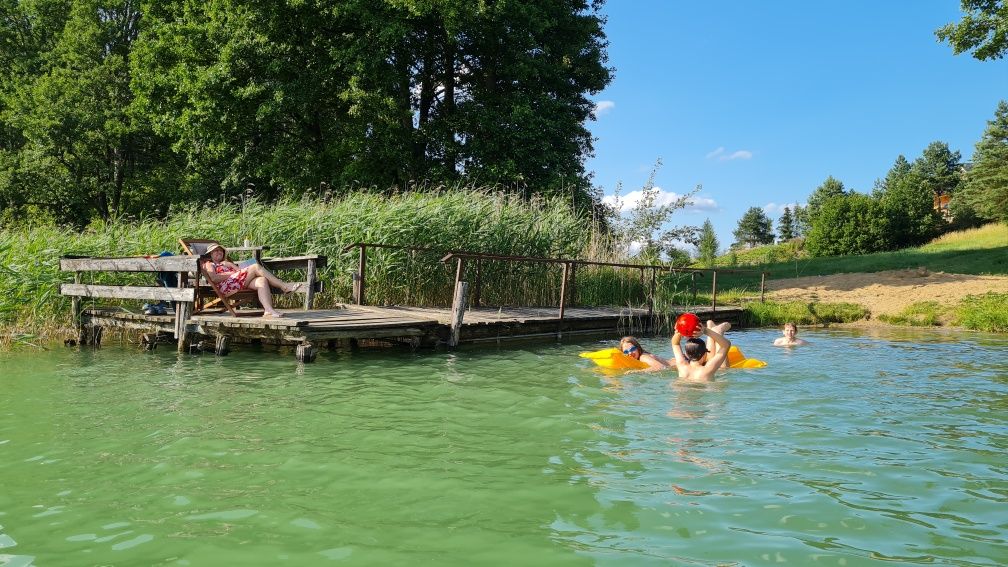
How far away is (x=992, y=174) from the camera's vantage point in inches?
1662

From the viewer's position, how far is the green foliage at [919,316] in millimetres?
17797

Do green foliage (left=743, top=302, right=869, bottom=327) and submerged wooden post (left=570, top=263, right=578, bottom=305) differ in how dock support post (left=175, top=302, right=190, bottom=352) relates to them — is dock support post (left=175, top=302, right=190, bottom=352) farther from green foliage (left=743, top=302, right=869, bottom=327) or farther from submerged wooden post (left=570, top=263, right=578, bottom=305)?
green foliage (left=743, top=302, right=869, bottom=327)

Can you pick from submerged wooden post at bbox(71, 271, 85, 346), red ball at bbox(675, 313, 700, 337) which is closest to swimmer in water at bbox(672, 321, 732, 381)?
red ball at bbox(675, 313, 700, 337)

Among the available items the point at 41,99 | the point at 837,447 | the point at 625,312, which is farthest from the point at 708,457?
the point at 41,99

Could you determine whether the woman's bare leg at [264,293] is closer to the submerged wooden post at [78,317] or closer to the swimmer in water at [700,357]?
the submerged wooden post at [78,317]

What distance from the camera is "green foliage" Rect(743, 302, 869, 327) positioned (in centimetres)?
1855

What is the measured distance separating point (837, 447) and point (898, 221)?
143 ft

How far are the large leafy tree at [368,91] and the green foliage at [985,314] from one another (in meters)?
10.6

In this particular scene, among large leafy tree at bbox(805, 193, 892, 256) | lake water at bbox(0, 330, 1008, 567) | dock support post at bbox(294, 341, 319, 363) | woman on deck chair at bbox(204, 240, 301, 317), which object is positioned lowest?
lake water at bbox(0, 330, 1008, 567)

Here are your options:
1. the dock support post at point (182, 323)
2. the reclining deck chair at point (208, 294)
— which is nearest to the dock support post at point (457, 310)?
the reclining deck chair at point (208, 294)

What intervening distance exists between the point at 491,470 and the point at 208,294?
7540 mm

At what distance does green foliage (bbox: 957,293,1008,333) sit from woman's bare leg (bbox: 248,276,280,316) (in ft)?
53.0

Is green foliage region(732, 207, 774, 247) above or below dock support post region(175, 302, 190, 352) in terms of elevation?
above

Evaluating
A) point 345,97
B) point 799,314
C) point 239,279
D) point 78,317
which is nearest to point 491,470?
point 239,279
